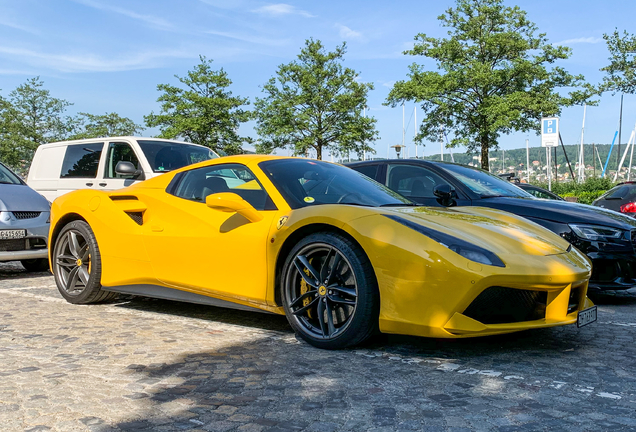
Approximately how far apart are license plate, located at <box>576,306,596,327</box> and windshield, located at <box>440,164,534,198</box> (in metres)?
2.64

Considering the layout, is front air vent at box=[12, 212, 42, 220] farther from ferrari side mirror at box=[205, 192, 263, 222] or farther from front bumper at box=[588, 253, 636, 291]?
front bumper at box=[588, 253, 636, 291]

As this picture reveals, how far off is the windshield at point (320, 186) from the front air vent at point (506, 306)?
1.20 m

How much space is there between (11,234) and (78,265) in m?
2.34

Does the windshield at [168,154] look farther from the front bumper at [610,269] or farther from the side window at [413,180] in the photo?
the front bumper at [610,269]

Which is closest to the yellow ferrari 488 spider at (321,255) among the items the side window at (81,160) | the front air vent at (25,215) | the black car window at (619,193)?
the front air vent at (25,215)

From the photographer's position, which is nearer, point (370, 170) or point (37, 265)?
point (370, 170)

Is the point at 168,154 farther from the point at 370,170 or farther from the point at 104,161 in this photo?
the point at 370,170

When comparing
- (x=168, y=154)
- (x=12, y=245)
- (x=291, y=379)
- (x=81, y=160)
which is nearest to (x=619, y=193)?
(x=168, y=154)

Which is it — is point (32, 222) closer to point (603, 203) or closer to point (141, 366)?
point (141, 366)

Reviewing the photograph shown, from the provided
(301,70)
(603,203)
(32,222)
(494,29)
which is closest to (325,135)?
(301,70)

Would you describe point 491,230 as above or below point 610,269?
above

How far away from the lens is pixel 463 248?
10.8ft

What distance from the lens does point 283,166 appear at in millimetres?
4445

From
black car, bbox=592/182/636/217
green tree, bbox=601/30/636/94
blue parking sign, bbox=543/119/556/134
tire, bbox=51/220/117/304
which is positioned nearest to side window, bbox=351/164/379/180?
tire, bbox=51/220/117/304
